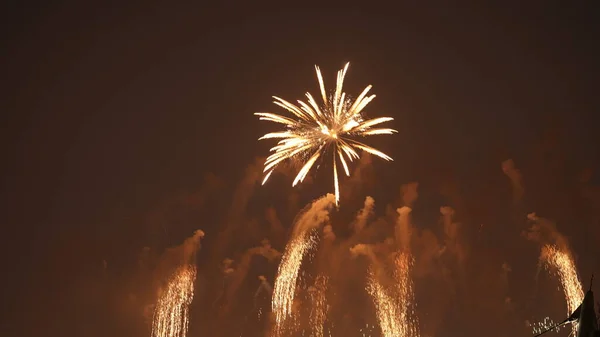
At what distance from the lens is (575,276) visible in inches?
1914

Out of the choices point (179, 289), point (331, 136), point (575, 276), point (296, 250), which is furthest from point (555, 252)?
point (179, 289)

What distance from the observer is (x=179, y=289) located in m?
56.1

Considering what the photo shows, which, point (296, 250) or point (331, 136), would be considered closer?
point (331, 136)

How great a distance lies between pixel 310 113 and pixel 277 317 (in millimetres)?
26275

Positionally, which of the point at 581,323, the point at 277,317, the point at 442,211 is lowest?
the point at 581,323

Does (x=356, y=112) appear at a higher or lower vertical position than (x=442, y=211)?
lower

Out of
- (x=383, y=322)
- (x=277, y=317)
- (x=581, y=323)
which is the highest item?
(x=277, y=317)

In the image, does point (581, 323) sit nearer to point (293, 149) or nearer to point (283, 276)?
point (293, 149)

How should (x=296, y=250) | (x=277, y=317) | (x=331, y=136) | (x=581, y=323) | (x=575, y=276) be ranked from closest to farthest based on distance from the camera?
(x=581, y=323), (x=331, y=136), (x=575, y=276), (x=296, y=250), (x=277, y=317)

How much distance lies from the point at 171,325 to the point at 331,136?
25805mm

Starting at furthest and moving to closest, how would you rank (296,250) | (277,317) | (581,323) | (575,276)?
(277,317), (296,250), (575,276), (581,323)

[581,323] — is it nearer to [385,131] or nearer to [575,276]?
[385,131]

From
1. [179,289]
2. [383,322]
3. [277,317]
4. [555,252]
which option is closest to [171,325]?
[179,289]

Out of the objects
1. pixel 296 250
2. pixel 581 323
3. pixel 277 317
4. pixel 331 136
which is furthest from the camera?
pixel 277 317
